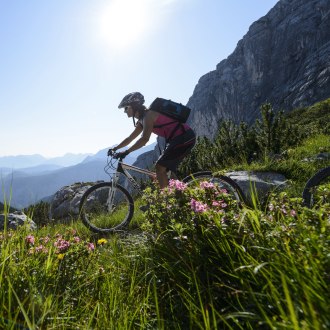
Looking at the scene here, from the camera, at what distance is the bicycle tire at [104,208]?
7.38 m

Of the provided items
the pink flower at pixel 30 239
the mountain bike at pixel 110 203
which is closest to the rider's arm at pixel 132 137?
the mountain bike at pixel 110 203

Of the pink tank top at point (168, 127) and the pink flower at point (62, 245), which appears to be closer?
the pink flower at point (62, 245)

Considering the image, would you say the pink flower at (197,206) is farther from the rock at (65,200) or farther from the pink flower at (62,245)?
the rock at (65,200)

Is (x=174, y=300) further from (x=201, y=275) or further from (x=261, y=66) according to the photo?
(x=261, y=66)

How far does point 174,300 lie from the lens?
8.57ft

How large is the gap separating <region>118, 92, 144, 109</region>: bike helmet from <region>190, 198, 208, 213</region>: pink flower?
4462 mm

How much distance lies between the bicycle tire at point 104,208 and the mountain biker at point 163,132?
125cm

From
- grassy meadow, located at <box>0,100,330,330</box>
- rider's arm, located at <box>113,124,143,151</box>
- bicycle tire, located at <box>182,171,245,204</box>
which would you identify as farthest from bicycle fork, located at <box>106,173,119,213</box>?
grassy meadow, located at <box>0,100,330,330</box>

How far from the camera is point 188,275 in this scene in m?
2.58

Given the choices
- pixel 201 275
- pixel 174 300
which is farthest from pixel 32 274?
pixel 201 275

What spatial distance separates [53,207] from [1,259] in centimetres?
1464

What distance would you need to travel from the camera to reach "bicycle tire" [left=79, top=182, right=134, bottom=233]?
7.38 meters

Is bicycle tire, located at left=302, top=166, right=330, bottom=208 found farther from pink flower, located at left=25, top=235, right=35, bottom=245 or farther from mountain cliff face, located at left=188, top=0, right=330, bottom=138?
mountain cliff face, located at left=188, top=0, right=330, bottom=138

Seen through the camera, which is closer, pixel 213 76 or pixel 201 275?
pixel 201 275
